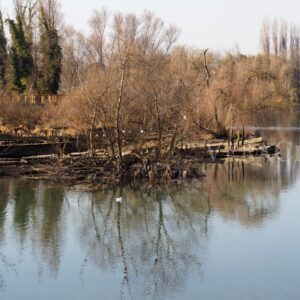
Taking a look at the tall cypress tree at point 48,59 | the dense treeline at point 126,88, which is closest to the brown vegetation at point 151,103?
the dense treeline at point 126,88

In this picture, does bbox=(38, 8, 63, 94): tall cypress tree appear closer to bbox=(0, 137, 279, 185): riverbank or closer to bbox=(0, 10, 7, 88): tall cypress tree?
bbox=(0, 10, 7, 88): tall cypress tree

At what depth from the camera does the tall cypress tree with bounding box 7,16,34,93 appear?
105 feet

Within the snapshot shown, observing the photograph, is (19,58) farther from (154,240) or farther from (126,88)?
(154,240)

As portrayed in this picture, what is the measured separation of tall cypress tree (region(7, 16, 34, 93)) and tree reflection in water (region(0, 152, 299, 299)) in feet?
53.5

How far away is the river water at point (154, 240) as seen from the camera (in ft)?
26.9

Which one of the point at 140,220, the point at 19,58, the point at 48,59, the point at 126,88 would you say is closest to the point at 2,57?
the point at 19,58

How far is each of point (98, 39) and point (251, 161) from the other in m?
26.3

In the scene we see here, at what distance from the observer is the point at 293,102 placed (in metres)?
54.9

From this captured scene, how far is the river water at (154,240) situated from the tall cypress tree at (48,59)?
53.9 feet

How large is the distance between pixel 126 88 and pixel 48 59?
1356 centimetres

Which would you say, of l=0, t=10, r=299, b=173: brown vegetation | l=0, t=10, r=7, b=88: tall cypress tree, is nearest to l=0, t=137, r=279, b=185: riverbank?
l=0, t=10, r=299, b=173: brown vegetation

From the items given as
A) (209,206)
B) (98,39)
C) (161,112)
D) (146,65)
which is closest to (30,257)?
(209,206)

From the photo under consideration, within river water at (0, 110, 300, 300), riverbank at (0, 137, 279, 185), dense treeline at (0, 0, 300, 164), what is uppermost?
dense treeline at (0, 0, 300, 164)

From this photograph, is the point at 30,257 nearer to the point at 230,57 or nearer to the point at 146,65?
the point at 146,65
